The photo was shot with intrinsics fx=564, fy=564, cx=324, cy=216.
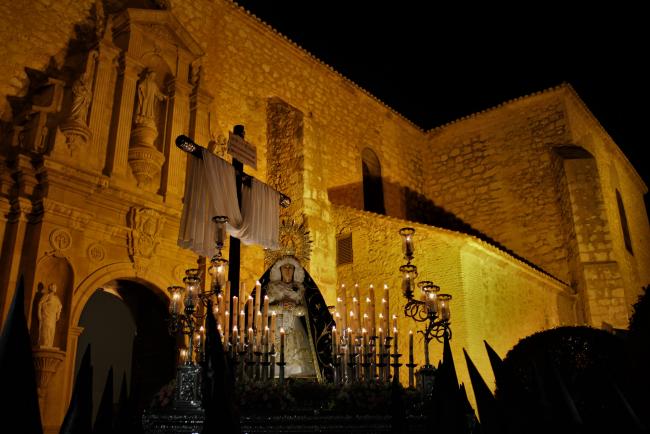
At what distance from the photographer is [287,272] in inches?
245

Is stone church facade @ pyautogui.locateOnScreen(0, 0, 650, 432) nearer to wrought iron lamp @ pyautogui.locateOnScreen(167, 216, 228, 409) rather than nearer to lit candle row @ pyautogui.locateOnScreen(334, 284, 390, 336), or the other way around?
wrought iron lamp @ pyautogui.locateOnScreen(167, 216, 228, 409)

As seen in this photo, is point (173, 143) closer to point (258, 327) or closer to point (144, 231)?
point (144, 231)

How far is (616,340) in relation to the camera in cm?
463

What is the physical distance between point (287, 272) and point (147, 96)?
15.3 feet

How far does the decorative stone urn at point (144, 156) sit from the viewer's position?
8.77 metres

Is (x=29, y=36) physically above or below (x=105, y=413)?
above

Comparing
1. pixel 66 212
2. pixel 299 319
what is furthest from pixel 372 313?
pixel 66 212

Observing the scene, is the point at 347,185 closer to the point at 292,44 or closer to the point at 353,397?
the point at 292,44

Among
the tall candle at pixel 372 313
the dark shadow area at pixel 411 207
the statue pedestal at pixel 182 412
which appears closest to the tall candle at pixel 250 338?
the statue pedestal at pixel 182 412

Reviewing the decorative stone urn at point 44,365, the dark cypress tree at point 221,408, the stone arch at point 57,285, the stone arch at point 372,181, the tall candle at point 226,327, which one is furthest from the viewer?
the stone arch at point 372,181

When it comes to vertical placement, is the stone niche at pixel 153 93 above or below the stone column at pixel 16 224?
above

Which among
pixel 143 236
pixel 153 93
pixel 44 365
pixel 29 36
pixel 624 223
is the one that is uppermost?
pixel 29 36

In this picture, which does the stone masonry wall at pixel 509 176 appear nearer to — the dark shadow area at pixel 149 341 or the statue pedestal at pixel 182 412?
the dark shadow area at pixel 149 341

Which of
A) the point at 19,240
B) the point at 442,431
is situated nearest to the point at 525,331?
the point at 19,240
